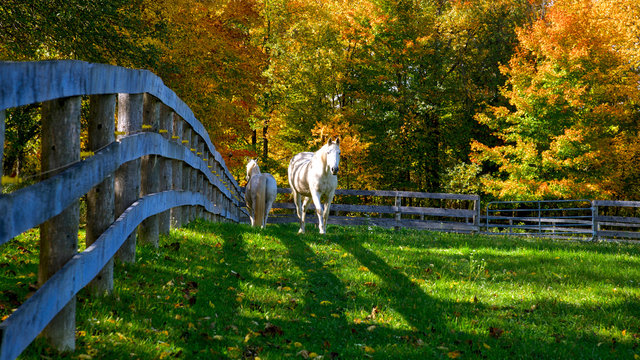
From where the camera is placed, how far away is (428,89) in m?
28.3

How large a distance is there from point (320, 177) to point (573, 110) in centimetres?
1580

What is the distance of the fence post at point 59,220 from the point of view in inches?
115

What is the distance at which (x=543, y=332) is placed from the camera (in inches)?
211

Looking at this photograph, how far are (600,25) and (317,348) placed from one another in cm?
2704

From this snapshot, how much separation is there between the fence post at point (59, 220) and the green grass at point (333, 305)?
13cm

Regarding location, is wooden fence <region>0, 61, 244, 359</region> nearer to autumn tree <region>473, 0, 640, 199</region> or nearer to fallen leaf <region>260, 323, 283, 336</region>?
fallen leaf <region>260, 323, 283, 336</region>

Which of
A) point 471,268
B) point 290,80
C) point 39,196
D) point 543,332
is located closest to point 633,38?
point 290,80

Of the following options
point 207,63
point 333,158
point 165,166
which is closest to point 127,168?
point 165,166

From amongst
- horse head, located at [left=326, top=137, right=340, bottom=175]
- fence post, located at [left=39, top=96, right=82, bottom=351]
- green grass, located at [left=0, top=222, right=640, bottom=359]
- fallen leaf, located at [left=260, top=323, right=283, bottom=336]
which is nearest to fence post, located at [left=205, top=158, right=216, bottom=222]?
green grass, located at [left=0, top=222, right=640, bottom=359]

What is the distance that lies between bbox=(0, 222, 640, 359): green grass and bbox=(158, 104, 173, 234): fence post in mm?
278

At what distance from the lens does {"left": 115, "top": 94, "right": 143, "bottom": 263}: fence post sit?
4766 millimetres

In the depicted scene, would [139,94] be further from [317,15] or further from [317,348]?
[317,15]

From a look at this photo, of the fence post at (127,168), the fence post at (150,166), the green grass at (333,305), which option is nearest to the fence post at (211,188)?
the green grass at (333,305)

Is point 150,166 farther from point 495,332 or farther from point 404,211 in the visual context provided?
point 404,211
